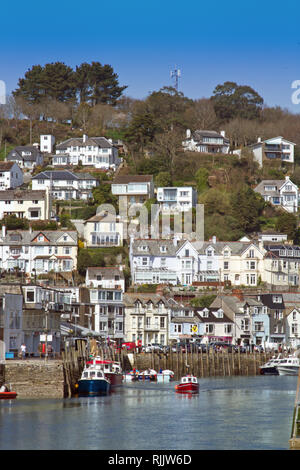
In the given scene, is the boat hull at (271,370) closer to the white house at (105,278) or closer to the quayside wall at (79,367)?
the quayside wall at (79,367)

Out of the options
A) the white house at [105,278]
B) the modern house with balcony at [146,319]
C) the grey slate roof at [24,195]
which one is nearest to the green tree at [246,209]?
the white house at [105,278]

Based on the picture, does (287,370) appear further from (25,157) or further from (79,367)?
(25,157)

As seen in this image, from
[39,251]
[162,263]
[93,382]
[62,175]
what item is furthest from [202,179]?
[93,382]

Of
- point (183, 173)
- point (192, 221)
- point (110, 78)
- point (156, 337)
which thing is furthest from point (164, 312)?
point (110, 78)

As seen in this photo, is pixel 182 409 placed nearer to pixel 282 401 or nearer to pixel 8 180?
pixel 282 401

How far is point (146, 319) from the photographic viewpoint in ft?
339

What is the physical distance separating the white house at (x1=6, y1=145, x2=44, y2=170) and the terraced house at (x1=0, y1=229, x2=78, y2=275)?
3108 centimetres

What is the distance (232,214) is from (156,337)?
27.0 m

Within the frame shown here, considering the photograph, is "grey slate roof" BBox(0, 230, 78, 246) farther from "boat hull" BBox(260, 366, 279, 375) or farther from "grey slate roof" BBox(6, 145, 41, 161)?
"boat hull" BBox(260, 366, 279, 375)

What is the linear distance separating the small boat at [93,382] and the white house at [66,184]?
6845 centimetres

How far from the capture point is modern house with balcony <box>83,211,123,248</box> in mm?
118438

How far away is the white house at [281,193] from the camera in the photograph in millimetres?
132750

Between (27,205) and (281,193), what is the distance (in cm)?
3662

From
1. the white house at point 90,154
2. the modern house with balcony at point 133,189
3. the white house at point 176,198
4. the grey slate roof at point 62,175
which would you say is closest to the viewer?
the white house at point 176,198
